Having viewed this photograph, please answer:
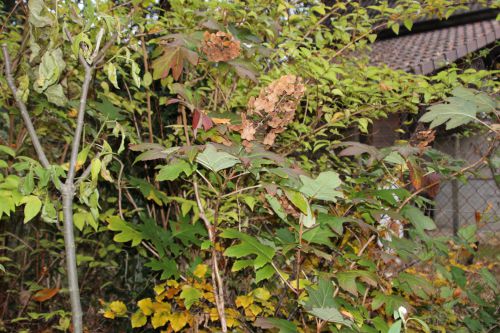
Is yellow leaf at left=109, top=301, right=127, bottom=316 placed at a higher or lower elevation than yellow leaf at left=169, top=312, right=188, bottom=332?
lower

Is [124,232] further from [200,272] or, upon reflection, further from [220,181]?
[220,181]

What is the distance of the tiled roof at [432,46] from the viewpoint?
587 cm

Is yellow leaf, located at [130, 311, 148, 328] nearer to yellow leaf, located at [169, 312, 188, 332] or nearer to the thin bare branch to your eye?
yellow leaf, located at [169, 312, 188, 332]

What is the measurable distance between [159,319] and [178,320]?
3.1 inches

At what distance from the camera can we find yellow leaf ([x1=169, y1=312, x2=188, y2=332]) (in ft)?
6.25

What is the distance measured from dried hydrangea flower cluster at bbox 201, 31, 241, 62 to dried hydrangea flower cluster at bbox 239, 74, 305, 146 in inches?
8.9

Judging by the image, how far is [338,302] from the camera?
5.19 feet

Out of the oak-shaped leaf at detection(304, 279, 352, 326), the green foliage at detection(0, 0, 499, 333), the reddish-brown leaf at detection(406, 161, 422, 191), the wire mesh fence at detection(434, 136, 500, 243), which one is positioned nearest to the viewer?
the oak-shaped leaf at detection(304, 279, 352, 326)

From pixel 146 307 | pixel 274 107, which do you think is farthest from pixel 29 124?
pixel 146 307

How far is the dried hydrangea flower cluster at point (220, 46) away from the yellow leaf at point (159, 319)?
104 cm

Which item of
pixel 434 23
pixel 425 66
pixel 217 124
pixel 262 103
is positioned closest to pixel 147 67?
pixel 217 124

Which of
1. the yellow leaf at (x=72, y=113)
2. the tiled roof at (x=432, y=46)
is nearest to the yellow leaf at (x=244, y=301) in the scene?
the yellow leaf at (x=72, y=113)

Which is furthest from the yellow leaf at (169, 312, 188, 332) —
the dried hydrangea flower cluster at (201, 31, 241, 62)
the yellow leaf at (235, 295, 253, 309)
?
the dried hydrangea flower cluster at (201, 31, 241, 62)

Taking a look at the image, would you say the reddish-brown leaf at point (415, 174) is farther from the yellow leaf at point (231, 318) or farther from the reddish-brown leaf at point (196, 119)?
the yellow leaf at point (231, 318)
